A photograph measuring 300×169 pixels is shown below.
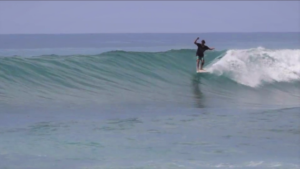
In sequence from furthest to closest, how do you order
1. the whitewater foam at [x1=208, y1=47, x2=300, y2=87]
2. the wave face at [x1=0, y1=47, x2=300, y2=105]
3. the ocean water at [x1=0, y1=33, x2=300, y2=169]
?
the whitewater foam at [x1=208, y1=47, x2=300, y2=87] → the wave face at [x1=0, y1=47, x2=300, y2=105] → the ocean water at [x1=0, y1=33, x2=300, y2=169]

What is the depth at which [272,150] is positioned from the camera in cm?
927

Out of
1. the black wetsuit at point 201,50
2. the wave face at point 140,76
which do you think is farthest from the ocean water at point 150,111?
the black wetsuit at point 201,50

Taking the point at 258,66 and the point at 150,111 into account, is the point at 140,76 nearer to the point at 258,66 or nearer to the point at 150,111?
the point at 258,66

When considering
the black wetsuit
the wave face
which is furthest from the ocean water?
the black wetsuit

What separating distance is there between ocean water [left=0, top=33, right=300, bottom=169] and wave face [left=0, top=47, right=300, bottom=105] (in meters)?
0.03

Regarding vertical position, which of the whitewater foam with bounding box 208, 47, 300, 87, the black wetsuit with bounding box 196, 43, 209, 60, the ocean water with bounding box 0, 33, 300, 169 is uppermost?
the black wetsuit with bounding box 196, 43, 209, 60

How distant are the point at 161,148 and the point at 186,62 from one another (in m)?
13.6

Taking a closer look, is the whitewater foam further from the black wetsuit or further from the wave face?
the black wetsuit

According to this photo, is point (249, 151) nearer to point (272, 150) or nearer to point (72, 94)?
point (272, 150)

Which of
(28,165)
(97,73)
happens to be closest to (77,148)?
(28,165)

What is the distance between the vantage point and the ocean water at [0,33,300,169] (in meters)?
8.70

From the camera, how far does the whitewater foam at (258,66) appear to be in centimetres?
2034

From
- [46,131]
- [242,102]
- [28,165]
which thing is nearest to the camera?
[28,165]

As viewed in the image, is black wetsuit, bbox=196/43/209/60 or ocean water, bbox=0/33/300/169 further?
black wetsuit, bbox=196/43/209/60
